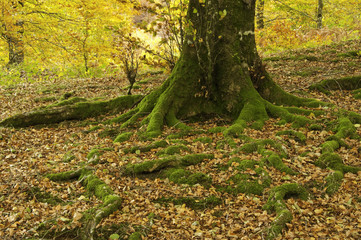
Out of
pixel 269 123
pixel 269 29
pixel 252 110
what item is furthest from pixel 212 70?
pixel 269 29

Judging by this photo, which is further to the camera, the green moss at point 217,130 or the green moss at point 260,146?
the green moss at point 217,130

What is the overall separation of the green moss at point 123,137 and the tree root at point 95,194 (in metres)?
1.34

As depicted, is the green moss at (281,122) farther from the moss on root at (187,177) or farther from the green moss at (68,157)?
the green moss at (68,157)

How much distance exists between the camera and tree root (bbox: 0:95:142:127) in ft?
26.0

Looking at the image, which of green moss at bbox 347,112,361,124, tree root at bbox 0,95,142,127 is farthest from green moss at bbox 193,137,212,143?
tree root at bbox 0,95,142,127

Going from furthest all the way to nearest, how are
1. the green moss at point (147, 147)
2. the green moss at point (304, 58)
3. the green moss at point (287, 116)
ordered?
the green moss at point (304, 58)
the green moss at point (287, 116)
the green moss at point (147, 147)

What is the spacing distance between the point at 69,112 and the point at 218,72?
4570 mm

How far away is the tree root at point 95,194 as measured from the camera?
371 centimetres

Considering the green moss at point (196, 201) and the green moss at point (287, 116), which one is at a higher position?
the green moss at point (287, 116)

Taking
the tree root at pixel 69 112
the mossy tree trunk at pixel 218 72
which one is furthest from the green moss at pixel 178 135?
the tree root at pixel 69 112

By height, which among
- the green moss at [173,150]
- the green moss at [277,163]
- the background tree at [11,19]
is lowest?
the green moss at [277,163]

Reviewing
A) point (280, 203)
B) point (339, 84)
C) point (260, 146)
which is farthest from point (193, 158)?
point (339, 84)

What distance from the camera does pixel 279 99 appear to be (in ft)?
24.4

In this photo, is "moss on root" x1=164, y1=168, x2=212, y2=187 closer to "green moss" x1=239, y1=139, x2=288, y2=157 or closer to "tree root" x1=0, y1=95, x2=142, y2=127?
"green moss" x1=239, y1=139, x2=288, y2=157
